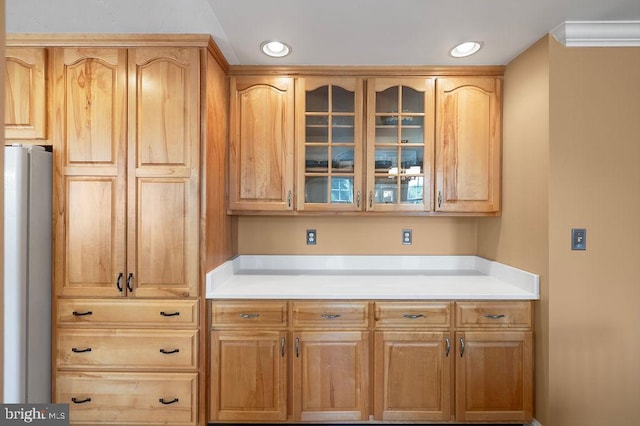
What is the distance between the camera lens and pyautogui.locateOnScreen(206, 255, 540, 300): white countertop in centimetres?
211

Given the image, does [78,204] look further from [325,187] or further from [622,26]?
[622,26]

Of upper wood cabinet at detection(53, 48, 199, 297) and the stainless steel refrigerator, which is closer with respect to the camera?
the stainless steel refrigerator

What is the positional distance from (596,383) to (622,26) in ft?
5.94

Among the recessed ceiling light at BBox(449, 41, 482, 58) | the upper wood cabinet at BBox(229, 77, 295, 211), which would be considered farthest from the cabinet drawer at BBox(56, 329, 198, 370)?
the recessed ceiling light at BBox(449, 41, 482, 58)

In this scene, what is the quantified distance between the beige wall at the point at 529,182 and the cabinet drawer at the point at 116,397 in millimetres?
1994

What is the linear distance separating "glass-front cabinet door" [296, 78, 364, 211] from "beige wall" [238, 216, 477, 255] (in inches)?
13.0

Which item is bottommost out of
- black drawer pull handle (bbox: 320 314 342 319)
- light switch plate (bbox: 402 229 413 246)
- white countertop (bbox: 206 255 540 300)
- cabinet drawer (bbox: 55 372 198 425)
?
cabinet drawer (bbox: 55 372 198 425)

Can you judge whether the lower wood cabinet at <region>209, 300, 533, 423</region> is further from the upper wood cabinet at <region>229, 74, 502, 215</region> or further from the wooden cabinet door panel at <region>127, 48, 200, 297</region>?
the upper wood cabinet at <region>229, 74, 502, 215</region>

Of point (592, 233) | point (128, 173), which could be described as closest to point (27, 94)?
point (128, 173)

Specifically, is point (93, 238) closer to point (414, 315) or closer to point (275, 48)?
point (275, 48)

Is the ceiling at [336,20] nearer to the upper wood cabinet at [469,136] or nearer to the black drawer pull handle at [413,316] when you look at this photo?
the upper wood cabinet at [469,136]

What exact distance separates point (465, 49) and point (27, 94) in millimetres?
2423

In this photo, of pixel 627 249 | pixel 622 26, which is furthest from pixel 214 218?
pixel 622 26

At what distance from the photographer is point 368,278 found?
8.27 ft
